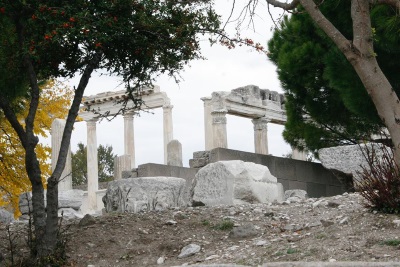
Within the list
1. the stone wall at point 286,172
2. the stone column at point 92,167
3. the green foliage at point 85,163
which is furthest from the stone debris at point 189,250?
the green foliage at point 85,163

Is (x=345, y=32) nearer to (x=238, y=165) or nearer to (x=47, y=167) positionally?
(x=238, y=165)

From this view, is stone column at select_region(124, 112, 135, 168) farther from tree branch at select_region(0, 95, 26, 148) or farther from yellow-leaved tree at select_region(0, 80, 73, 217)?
tree branch at select_region(0, 95, 26, 148)

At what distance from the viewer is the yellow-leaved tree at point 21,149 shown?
17938mm

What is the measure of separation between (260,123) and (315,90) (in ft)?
54.3

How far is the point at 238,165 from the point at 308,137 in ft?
20.5

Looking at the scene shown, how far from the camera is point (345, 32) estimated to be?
12805mm

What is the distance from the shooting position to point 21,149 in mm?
19422

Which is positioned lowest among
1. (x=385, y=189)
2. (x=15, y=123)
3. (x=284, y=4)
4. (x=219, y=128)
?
(x=385, y=189)

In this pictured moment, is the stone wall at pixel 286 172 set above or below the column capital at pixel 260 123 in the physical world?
below

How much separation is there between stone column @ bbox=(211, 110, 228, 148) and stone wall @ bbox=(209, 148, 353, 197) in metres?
12.4

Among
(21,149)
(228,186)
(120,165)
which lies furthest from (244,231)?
(120,165)

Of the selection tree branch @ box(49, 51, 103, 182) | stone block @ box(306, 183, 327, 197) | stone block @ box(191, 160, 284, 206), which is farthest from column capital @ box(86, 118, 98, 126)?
tree branch @ box(49, 51, 103, 182)

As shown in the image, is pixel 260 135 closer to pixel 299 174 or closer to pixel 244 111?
pixel 244 111

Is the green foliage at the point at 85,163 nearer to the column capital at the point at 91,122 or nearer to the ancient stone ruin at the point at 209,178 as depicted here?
the column capital at the point at 91,122
